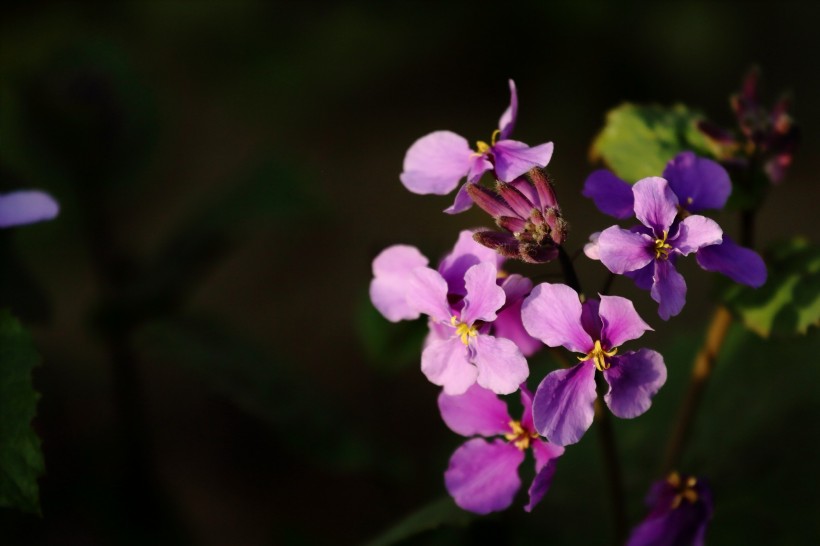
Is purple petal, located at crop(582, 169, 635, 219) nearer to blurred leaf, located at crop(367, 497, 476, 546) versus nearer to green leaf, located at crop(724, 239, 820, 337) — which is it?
green leaf, located at crop(724, 239, 820, 337)

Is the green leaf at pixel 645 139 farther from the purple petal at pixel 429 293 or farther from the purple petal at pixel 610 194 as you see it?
the purple petal at pixel 429 293

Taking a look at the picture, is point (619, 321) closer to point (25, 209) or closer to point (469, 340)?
point (469, 340)

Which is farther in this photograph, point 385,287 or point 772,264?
point 772,264

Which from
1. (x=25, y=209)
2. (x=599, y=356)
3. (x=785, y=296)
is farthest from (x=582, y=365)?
(x=25, y=209)

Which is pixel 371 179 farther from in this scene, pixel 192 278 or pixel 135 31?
pixel 192 278

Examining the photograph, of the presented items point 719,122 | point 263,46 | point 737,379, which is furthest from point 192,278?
point 719,122

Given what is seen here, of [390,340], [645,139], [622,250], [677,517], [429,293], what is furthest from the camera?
[390,340]

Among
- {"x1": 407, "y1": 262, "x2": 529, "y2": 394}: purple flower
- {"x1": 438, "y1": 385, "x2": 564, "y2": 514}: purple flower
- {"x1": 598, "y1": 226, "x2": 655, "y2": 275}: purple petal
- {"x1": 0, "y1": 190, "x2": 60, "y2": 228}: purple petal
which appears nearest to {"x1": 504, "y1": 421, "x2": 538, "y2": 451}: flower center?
{"x1": 438, "y1": 385, "x2": 564, "y2": 514}: purple flower
